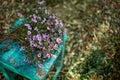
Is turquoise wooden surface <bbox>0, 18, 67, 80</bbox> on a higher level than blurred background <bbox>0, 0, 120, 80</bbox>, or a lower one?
higher

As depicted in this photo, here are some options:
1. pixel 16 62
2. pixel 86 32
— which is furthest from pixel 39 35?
pixel 86 32

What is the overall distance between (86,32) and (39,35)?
174 cm

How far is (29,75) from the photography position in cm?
302

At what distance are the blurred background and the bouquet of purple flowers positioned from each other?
93 cm

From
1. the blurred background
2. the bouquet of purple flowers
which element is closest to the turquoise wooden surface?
the bouquet of purple flowers

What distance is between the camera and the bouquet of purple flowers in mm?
3041

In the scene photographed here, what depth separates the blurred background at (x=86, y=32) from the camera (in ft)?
13.4

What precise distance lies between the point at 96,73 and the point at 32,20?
4.79 ft

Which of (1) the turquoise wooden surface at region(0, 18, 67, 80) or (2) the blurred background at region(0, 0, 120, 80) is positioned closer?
(1) the turquoise wooden surface at region(0, 18, 67, 80)

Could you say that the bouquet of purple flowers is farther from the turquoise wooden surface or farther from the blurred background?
the blurred background

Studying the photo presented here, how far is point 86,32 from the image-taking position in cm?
468

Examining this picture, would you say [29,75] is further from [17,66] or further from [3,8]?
[3,8]

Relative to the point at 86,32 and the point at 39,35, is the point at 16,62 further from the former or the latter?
the point at 86,32

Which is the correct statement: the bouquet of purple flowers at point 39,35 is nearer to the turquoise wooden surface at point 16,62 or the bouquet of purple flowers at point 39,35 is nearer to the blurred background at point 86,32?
the turquoise wooden surface at point 16,62
